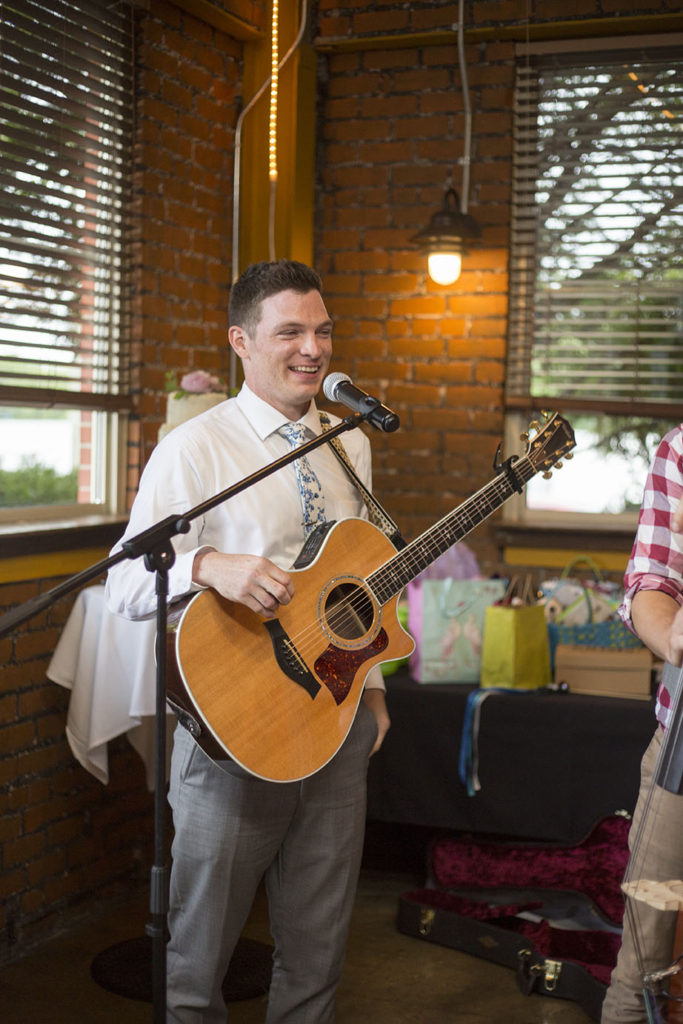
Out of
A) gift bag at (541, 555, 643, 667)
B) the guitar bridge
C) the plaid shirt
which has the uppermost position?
the plaid shirt

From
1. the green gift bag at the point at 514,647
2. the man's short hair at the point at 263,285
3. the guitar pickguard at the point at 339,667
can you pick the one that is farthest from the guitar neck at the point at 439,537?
the green gift bag at the point at 514,647

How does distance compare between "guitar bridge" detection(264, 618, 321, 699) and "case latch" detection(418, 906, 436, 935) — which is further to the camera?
"case latch" detection(418, 906, 436, 935)

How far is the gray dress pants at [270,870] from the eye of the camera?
193 centimetres

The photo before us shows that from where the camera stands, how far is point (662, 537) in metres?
1.79

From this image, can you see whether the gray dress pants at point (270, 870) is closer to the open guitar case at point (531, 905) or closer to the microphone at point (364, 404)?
the microphone at point (364, 404)

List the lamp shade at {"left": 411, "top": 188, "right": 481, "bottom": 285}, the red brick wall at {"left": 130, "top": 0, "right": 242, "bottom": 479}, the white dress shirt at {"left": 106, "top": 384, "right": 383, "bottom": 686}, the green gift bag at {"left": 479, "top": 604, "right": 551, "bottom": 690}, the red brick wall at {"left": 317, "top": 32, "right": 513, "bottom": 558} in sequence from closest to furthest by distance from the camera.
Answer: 1. the white dress shirt at {"left": 106, "top": 384, "right": 383, "bottom": 686}
2. the green gift bag at {"left": 479, "top": 604, "right": 551, "bottom": 690}
3. the red brick wall at {"left": 130, "top": 0, "right": 242, "bottom": 479}
4. the lamp shade at {"left": 411, "top": 188, "right": 481, "bottom": 285}
5. the red brick wall at {"left": 317, "top": 32, "right": 513, "bottom": 558}

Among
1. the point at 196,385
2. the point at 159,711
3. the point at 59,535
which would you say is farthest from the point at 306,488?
the point at 59,535

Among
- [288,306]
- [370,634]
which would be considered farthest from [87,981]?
[288,306]

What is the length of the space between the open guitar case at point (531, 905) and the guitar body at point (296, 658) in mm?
1255

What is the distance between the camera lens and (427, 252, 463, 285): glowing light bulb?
384cm

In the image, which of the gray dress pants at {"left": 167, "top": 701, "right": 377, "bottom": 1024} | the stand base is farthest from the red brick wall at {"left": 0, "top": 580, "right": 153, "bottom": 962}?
the gray dress pants at {"left": 167, "top": 701, "right": 377, "bottom": 1024}

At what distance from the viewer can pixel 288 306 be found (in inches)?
79.8

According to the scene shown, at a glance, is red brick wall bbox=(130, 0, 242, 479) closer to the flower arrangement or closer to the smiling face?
the flower arrangement

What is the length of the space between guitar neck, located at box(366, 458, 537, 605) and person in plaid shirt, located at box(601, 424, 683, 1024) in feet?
1.35
